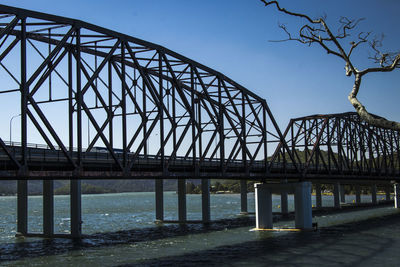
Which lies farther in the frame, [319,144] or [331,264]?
[319,144]

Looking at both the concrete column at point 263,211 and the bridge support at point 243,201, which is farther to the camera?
the bridge support at point 243,201

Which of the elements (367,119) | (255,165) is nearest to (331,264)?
(367,119)

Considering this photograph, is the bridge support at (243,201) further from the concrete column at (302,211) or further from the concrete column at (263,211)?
the concrete column at (302,211)

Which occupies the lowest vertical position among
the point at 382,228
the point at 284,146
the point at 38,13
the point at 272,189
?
the point at 382,228

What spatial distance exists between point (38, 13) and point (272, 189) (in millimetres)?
35735

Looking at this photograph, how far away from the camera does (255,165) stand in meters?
A: 72.4

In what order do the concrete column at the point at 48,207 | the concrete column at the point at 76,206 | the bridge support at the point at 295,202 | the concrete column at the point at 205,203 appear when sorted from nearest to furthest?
1. the concrete column at the point at 76,206
2. the concrete column at the point at 48,207
3. the bridge support at the point at 295,202
4. the concrete column at the point at 205,203

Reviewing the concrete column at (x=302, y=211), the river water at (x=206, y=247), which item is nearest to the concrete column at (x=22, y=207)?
the river water at (x=206, y=247)

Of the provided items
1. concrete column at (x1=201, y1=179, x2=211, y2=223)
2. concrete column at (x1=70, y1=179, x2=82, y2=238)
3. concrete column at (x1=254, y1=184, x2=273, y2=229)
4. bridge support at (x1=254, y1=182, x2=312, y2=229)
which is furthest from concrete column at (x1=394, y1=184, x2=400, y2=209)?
concrete column at (x1=70, y1=179, x2=82, y2=238)

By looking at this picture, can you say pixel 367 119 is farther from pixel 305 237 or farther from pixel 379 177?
pixel 379 177

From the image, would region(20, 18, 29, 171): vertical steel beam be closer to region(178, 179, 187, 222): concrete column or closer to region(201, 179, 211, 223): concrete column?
region(178, 179, 187, 222): concrete column

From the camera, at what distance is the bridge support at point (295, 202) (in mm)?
60719

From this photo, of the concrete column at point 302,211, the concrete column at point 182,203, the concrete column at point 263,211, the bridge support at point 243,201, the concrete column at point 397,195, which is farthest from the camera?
the concrete column at point 397,195

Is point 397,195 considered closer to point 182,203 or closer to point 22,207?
point 182,203
